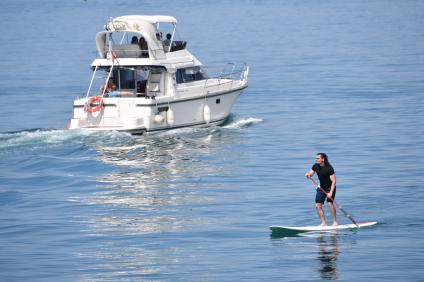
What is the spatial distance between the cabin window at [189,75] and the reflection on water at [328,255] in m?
17.2

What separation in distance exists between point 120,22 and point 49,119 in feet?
25.8

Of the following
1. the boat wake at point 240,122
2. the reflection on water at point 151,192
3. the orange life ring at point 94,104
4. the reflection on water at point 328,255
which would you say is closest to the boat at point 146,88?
the orange life ring at point 94,104

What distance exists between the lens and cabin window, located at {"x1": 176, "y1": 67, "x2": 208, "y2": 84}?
135 feet

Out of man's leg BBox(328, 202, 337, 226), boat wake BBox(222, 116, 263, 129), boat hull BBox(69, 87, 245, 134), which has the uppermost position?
boat hull BBox(69, 87, 245, 134)

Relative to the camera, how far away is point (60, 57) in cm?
7994

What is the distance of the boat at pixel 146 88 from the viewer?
128ft

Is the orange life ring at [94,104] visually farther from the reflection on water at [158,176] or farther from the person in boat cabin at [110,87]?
the person in boat cabin at [110,87]

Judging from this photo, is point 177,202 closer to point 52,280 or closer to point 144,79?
point 52,280

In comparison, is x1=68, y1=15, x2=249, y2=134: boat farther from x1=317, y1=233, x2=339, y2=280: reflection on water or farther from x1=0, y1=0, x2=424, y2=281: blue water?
x1=317, y1=233, x2=339, y2=280: reflection on water

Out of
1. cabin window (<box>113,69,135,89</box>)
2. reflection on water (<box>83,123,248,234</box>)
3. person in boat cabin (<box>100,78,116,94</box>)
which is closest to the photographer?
reflection on water (<box>83,123,248,234</box>)

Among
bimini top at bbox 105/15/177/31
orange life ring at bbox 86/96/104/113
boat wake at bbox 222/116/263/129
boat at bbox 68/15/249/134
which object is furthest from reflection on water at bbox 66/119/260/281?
bimini top at bbox 105/15/177/31

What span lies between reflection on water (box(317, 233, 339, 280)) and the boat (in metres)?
15.3

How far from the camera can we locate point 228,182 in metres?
32.7

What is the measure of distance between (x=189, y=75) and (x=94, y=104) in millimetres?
4679
